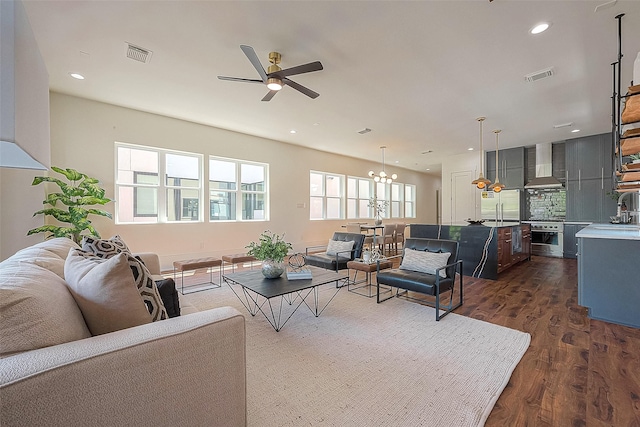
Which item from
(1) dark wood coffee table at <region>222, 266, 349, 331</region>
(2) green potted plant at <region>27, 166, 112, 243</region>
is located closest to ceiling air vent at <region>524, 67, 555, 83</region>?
(1) dark wood coffee table at <region>222, 266, 349, 331</region>

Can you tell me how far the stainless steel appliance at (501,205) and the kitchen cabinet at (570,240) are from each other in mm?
1033

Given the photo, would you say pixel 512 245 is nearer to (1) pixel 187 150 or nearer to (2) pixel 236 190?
(2) pixel 236 190

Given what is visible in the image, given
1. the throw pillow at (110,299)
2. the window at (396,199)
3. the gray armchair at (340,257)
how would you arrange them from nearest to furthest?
1. the throw pillow at (110,299)
2. the gray armchair at (340,257)
3. the window at (396,199)

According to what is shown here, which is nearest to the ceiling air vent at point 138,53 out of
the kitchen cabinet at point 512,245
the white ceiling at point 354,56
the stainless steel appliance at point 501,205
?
the white ceiling at point 354,56

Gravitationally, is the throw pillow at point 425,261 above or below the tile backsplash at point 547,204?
below

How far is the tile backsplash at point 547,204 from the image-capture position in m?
6.92

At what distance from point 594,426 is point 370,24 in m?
3.34

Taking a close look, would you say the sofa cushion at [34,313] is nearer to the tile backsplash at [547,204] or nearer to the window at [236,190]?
the window at [236,190]

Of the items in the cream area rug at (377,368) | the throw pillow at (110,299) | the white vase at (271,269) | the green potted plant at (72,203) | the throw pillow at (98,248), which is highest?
the green potted plant at (72,203)

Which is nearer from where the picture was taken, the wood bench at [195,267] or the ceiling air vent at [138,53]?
the ceiling air vent at [138,53]

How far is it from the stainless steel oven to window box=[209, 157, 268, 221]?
6930mm

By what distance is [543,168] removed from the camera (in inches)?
280

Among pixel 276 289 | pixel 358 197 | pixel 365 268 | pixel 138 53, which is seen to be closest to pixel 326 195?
pixel 358 197

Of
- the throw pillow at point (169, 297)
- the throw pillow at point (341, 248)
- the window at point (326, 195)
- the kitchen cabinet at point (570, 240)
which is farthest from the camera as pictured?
the window at point (326, 195)
